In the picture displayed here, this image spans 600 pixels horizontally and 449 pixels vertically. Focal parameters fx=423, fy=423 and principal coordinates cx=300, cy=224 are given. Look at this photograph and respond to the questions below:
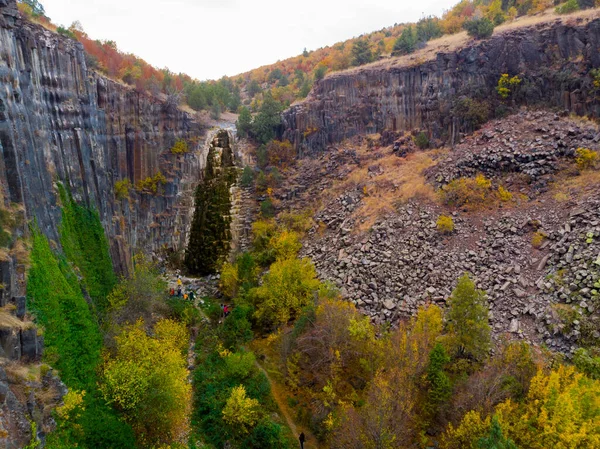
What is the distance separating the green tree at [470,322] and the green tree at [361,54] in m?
37.1

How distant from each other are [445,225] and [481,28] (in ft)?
75.3

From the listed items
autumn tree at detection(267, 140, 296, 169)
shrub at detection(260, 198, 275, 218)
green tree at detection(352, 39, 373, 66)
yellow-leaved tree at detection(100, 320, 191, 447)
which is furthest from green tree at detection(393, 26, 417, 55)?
yellow-leaved tree at detection(100, 320, 191, 447)

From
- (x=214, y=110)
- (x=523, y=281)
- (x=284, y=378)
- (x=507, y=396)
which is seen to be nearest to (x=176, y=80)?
(x=214, y=110)

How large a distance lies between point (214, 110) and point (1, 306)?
138ft

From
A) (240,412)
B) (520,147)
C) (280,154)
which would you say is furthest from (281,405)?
(280,154)

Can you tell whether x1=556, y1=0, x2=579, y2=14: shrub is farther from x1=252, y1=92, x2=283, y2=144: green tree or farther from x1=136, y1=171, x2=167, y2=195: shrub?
x1=136, y1=171, x2=167, y2=195: shrub

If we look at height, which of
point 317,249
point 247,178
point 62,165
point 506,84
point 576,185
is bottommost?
point 317,249

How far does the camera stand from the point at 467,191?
109 ft

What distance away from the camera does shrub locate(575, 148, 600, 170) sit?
30.4 metres

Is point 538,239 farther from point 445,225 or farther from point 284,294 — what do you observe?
point 284,294

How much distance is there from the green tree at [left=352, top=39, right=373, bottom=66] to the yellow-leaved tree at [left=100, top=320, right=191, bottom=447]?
137 ft

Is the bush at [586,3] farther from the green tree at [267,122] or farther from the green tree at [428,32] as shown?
the green tree at [267,122]

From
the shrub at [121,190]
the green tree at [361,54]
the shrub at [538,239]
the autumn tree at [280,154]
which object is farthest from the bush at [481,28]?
the shrub at [121,190]

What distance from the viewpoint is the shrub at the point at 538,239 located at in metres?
27.6
